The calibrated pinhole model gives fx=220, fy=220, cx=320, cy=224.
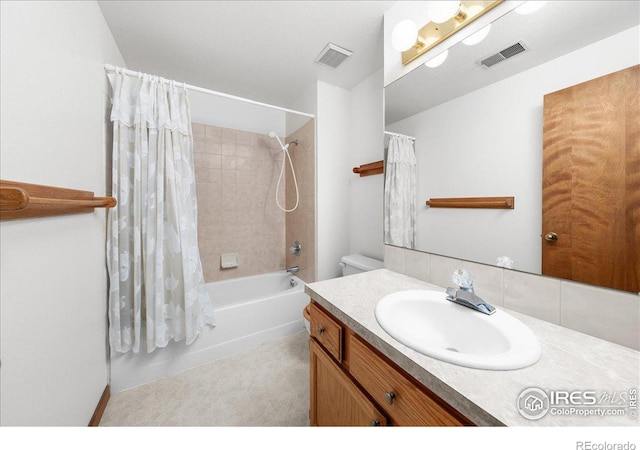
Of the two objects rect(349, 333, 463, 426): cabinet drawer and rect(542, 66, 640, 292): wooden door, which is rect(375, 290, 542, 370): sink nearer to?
rect(349, 333, 463, 426): cabinet drawer

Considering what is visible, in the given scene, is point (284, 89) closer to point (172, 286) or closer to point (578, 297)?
point (172, 286)

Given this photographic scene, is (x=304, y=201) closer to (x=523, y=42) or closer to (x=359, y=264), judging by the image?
(x=359, y=264)

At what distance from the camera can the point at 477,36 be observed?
87cm

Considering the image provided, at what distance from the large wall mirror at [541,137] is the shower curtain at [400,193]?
11 centimetres

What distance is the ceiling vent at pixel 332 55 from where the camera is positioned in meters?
1.50

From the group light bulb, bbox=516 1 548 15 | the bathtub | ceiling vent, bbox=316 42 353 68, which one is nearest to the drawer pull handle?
light bulb, bbox=516 1 548 15

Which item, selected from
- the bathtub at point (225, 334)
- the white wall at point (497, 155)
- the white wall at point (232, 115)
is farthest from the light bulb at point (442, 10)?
the bathtub at point (225, 334)

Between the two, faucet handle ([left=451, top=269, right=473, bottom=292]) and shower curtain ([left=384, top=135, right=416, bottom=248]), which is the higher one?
shower curtain ([left=384, top=135, right=416, bottom=248])

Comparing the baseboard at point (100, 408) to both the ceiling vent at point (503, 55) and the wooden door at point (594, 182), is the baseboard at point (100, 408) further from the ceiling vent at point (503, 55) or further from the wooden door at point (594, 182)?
the ceiling vent at point (503, 55)

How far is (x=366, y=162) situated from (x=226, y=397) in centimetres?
187

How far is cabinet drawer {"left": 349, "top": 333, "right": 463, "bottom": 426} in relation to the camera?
18.5 inches

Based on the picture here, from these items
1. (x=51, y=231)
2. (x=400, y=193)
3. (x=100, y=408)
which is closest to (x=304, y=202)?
(x=400, y=193)

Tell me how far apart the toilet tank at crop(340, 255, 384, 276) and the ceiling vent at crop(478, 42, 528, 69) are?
1.17 meters
